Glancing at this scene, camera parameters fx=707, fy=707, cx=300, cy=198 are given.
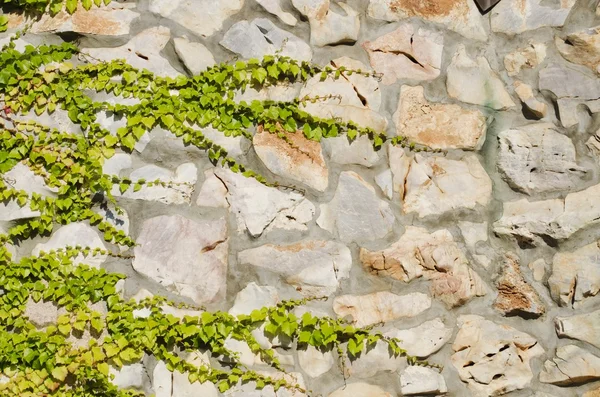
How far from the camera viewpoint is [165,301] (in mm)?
2416

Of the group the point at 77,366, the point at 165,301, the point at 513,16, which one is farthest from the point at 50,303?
the point at 513,16

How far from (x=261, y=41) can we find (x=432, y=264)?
1.03m

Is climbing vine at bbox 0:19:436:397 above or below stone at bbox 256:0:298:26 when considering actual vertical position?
below

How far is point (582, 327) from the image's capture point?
2.62 m

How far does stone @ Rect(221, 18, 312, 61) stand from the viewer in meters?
2.58

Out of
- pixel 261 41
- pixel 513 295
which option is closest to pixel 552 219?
pixel 513 295

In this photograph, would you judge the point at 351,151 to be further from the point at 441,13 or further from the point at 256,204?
the point at 441,13

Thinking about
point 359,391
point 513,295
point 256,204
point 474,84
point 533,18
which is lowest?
point 359,391

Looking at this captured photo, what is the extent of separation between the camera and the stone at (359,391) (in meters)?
2.49

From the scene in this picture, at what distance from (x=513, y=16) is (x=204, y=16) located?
122cm

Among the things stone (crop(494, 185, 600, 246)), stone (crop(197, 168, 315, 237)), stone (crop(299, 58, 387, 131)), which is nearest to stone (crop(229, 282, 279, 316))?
stone (crop(197, 168, 315, 237))

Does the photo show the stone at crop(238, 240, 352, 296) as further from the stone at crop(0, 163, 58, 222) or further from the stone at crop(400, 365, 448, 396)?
the stone at crop(0, 163, 58, 222)

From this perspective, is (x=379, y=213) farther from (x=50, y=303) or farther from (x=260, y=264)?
(x=50, y=303)

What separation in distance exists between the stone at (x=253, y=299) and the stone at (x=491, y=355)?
0.70 m
